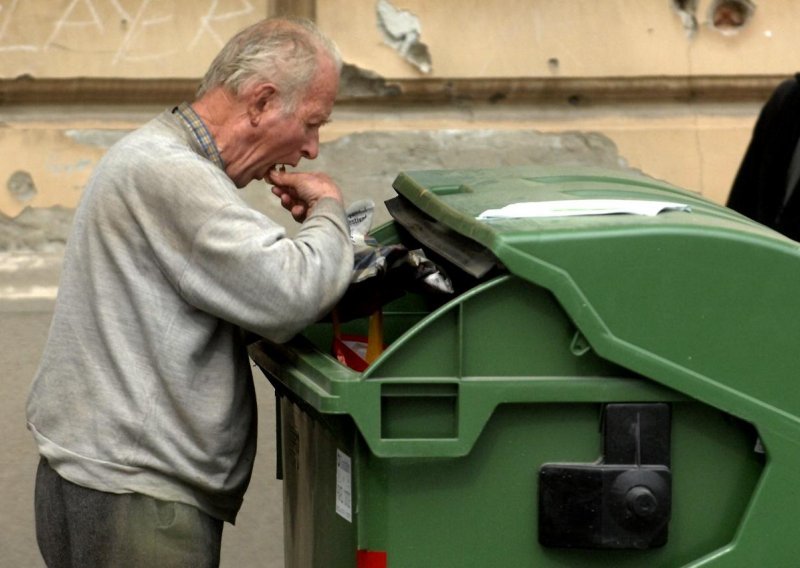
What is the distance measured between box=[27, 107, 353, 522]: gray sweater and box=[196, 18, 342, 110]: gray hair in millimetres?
144

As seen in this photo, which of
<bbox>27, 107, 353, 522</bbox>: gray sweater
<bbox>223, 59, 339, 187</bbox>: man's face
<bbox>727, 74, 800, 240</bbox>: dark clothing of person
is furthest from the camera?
<bbox>727, 74, 800, 240</bbox>: dark clothing of person

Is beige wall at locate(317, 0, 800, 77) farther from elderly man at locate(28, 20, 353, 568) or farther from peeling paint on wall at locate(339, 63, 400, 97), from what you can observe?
elderly man at locate(28, 20, 353, 568)

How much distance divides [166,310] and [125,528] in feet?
1.31

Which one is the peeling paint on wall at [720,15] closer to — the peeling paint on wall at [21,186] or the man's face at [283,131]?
the peeling paint on wall at [21,186]

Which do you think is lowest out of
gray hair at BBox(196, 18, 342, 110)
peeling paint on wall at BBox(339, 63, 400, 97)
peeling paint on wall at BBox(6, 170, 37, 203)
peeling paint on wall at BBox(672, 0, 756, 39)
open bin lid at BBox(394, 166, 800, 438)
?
open bin lid at BBox(394, 166, 800, 438)

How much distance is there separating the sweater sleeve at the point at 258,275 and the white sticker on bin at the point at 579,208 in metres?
0.31

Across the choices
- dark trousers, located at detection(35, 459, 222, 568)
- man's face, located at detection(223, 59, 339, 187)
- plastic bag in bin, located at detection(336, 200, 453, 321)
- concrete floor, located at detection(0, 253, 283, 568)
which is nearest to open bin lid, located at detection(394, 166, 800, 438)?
plastic bag in bin, located at detection(336, 200, 453, 321)

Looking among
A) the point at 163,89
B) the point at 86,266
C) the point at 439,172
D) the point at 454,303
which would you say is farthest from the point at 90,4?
the point at 454,303

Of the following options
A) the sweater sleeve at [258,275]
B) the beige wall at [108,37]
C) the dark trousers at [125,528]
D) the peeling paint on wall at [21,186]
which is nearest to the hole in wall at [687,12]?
the beige wall at [108,37]

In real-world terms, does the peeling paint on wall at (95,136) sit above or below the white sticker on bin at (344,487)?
above

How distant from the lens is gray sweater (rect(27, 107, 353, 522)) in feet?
8.34

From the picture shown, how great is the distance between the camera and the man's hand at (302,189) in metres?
2.83

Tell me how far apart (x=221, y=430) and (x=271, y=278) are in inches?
13.1

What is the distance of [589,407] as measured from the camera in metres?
2.49
